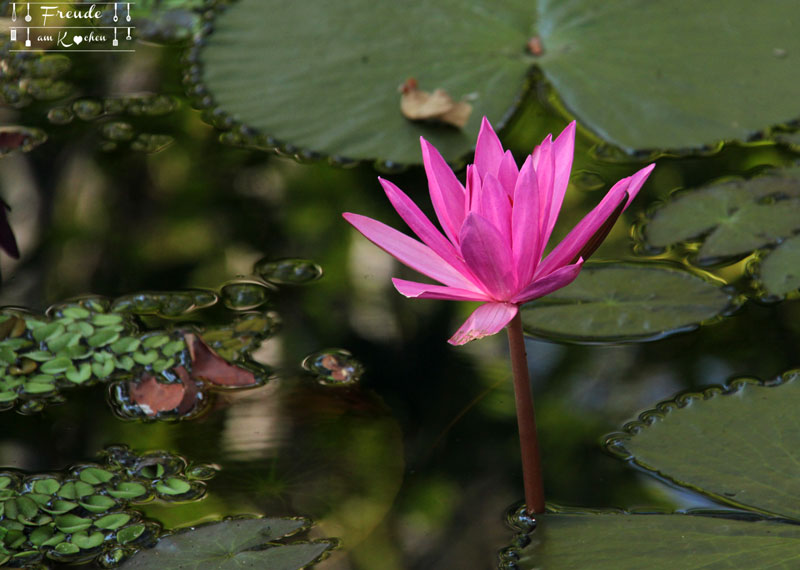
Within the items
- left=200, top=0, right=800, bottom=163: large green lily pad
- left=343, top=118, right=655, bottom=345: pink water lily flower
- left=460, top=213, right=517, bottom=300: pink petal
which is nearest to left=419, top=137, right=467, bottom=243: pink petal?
left=343, top=118, right=655, bottom=345: pink water lily flower

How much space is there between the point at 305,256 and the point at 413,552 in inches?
33.9

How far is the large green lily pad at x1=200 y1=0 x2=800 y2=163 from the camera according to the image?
2.28m

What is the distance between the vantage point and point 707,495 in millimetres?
1322

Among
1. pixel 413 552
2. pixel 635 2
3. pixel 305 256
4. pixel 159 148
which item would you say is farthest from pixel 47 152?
pixel 635 2

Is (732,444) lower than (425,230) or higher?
lower

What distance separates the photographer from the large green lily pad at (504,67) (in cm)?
228

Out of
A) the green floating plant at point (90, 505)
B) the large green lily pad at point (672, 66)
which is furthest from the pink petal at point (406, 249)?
the large green lily pad at point (672, 66)

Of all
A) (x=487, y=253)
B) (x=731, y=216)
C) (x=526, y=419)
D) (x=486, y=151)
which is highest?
(x=486, y=151)

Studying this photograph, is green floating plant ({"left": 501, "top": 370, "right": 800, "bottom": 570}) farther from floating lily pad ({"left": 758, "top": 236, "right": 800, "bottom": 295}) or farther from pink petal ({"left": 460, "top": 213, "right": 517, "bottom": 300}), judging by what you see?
pink petal ({"left": 460, "top": 213, "right": 517, "bottom": 300})

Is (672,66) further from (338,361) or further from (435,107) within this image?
(338,361)

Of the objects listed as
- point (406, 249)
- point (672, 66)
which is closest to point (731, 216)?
point (672, 66)

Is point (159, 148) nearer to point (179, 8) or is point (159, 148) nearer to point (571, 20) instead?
point (179, 8)

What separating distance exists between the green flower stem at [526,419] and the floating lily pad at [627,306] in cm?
47

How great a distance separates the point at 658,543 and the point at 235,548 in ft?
2.11
